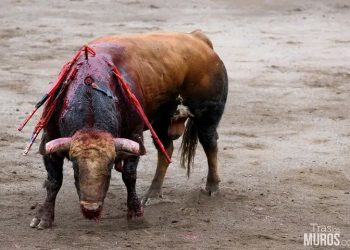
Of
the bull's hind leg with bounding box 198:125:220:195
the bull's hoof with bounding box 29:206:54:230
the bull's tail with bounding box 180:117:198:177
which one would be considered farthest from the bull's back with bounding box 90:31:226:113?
the bull's hoof with bounding box 29:206:54:230

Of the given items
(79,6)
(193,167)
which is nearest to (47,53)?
(79,6)

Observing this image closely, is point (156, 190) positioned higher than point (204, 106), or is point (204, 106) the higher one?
point (204, 106)

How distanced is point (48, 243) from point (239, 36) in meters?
9.18

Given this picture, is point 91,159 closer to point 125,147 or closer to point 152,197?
point 125,147

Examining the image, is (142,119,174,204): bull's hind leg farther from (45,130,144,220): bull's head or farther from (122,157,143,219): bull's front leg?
(45,130,144,220): bull's head

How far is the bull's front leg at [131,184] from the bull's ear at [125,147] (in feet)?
1.10

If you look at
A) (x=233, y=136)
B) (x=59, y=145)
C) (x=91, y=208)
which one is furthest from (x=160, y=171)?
(x=233, y=136)

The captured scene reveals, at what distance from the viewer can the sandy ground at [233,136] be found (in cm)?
636

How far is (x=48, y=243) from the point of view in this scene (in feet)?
19.7

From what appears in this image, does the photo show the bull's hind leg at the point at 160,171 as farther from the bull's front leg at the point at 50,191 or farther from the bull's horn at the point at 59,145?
the bull's horn at the point at 59,145

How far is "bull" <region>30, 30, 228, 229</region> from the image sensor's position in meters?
5.66

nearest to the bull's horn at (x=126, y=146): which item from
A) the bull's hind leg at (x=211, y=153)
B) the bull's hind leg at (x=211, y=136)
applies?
the bull's hind leg at (x=211, y=136)

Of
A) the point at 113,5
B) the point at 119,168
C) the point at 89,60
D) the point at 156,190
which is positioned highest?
the point at 89,60

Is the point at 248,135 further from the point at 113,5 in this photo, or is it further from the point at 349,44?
the point at 113,5
